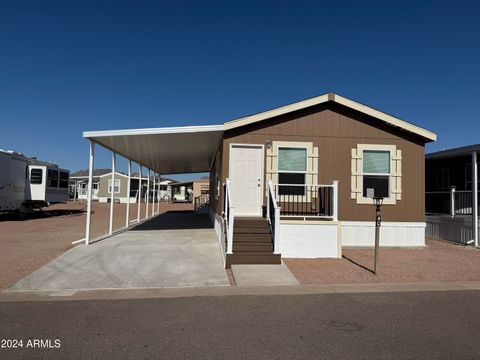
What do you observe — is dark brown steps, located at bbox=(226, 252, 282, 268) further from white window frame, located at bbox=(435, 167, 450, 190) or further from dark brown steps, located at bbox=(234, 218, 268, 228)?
white window frame, located at bbox=(435, 167, 450, 190)

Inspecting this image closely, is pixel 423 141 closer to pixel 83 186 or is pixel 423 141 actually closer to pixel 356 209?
pixel 356 209

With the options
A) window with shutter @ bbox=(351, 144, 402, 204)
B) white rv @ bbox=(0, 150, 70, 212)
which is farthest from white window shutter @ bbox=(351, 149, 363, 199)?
white rv @ bbox=(0, 150, 70, 212)

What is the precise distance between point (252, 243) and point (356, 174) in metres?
4.13

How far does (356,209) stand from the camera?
11117mm

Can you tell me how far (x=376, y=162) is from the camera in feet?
37.2

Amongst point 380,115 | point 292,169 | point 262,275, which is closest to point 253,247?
point 262,275

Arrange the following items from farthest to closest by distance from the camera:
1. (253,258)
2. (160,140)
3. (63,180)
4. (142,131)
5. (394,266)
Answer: (63,180), (160,140), (142,131), (394,266), (253,258)

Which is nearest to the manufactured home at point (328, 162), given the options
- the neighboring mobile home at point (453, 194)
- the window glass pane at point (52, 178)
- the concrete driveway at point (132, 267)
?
the neighboring mobile home at point (453, 194)

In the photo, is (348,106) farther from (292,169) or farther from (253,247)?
(253,247)

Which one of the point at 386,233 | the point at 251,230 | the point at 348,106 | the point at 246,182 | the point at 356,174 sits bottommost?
the point at 386,233

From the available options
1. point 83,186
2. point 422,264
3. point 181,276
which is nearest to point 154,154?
point 181,276

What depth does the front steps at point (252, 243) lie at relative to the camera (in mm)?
8258

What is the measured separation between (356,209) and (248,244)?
396 cm

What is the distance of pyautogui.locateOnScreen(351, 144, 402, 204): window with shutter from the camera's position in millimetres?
11133
